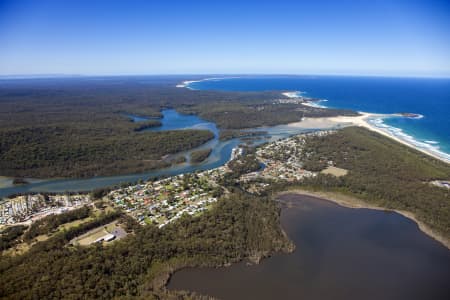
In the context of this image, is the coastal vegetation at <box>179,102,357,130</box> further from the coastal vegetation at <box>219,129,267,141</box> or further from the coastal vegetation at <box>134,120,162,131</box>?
the coastal vegetation at <box>134,120,162,131</box>

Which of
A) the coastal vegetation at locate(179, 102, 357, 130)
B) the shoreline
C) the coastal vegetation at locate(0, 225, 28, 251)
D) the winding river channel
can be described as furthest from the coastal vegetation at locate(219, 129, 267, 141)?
the coastal vegetation at locate(0, 225, 28, 251)

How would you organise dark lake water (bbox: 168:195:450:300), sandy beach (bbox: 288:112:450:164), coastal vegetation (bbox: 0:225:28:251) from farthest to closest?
sandy beach (bbox: 288:112:450:164), coastal vegetation (bbox: 0:225:28:251), dark lake water (bbox: 168:195:450:300)

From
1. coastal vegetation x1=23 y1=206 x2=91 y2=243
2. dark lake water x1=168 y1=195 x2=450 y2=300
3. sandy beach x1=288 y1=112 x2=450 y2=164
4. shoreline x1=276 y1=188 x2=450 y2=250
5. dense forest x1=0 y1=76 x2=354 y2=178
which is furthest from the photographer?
sandy beach x1=288 y1=112 x2=450 y2=164

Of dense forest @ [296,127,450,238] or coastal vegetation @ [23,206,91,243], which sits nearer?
coastal vegetation @ [23,206,91,243]

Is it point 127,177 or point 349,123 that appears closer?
point 127,177

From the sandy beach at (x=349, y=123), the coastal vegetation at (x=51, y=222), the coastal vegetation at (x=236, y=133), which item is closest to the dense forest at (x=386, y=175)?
the sandy beach at (x=349, y=123)

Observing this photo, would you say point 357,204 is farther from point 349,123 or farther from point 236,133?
point 349,123

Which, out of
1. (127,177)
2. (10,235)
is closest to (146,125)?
(127,177)

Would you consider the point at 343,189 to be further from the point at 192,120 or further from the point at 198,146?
the point at 192,120
